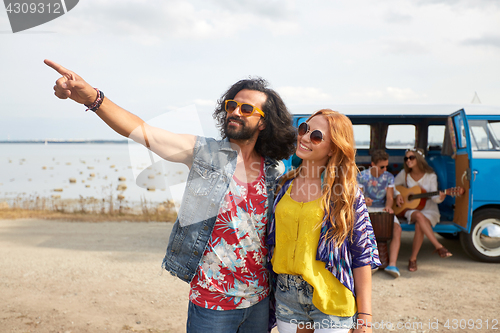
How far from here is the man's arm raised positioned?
1586 millimetres

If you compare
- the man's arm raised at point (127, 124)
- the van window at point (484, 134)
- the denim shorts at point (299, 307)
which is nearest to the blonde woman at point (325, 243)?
the denim shorts at point (299, 307)

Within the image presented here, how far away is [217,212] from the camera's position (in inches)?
74.5

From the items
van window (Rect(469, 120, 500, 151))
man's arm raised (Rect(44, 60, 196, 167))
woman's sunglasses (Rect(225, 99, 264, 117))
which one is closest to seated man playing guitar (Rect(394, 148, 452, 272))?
van window (Rect(469, 120, 500, 151))

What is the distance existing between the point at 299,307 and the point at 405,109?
5.09 metres

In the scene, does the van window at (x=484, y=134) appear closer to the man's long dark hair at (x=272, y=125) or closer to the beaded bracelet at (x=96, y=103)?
the man's long dark hair at (x=272, y=125)

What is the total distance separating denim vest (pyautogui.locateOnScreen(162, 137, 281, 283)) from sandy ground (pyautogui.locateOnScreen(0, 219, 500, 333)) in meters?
1.89

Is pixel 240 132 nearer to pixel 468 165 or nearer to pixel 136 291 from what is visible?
pixel 136 291

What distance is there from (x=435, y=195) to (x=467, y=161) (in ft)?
2.51

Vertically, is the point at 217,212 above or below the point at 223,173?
below

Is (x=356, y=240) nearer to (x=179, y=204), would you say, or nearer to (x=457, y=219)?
Result: (x=179, y=204)

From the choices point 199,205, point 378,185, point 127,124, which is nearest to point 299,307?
point 199,205

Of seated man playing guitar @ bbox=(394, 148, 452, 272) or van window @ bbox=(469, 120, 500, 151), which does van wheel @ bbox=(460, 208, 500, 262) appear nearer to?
seated man playing guitar @ bbox=(394, 148, 452, 272)

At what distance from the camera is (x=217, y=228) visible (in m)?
1.90

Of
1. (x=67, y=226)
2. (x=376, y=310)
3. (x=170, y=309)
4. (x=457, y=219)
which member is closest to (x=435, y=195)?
(x=457, y=219)
